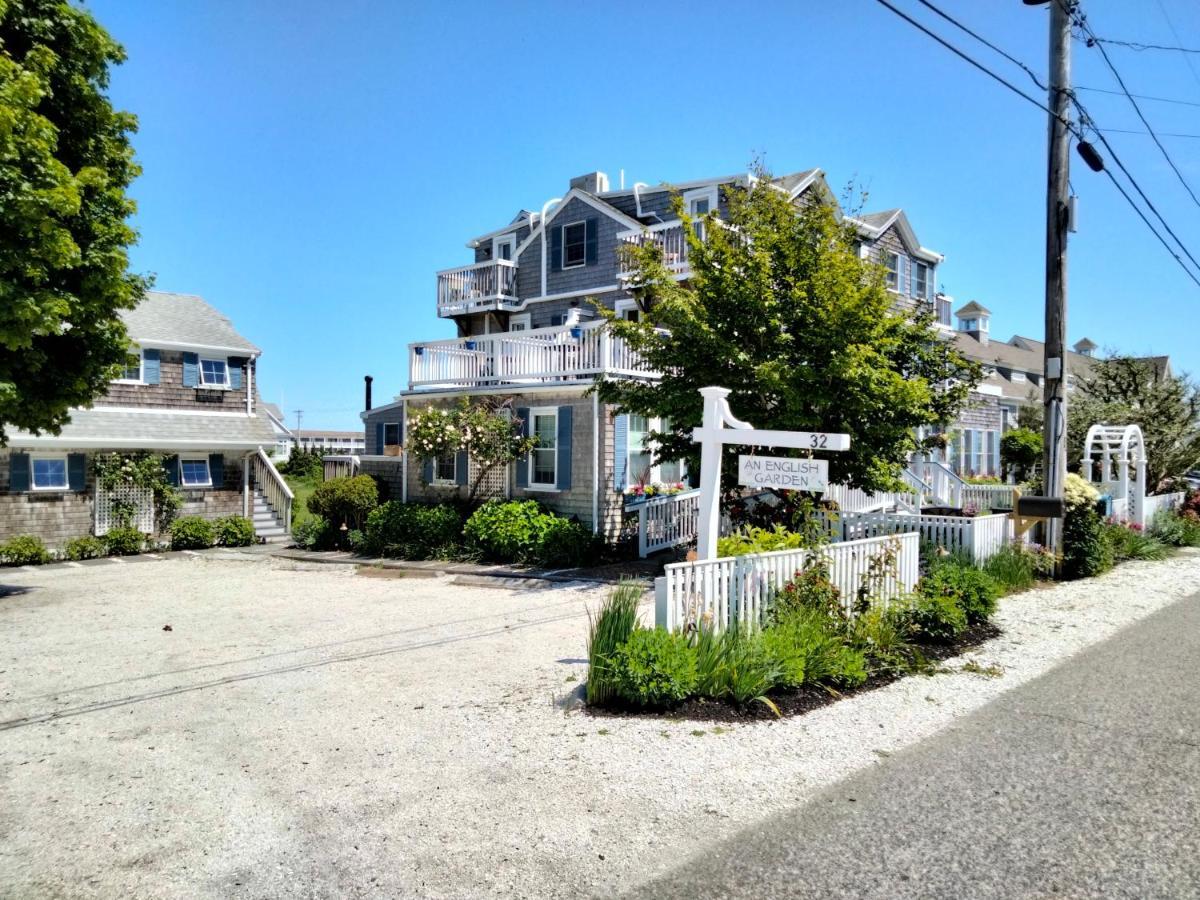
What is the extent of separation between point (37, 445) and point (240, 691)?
16.3 m

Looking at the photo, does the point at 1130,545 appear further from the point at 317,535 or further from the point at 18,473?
the point at 18,473

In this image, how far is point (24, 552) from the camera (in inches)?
727

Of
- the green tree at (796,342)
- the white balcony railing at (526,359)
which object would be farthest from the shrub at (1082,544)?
the white balcony railing at (526,359)

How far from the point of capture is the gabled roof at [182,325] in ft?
75.2

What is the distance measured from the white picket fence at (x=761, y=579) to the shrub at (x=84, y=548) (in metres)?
17.1

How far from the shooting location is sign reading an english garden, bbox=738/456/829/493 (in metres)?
7.63

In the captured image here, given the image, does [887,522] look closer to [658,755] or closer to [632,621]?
[632,621]

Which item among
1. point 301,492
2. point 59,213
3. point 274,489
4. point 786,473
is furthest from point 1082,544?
point 301,492

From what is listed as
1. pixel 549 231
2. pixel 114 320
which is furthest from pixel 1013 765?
pixel 549 231

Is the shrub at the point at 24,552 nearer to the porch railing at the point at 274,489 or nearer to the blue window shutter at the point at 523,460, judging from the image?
the porch railing at the point at 274,489

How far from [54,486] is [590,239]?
1496 cm

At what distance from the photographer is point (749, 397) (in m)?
12.2

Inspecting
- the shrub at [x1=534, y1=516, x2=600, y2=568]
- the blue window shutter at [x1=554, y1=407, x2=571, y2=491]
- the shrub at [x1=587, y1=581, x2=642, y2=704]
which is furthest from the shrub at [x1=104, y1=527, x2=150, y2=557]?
the shrub at [x1=587, y1=581, x2=642, y2=704]

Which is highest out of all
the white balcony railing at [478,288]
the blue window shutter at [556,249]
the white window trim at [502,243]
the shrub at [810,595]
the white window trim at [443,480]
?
the white window trim at [502,243]
